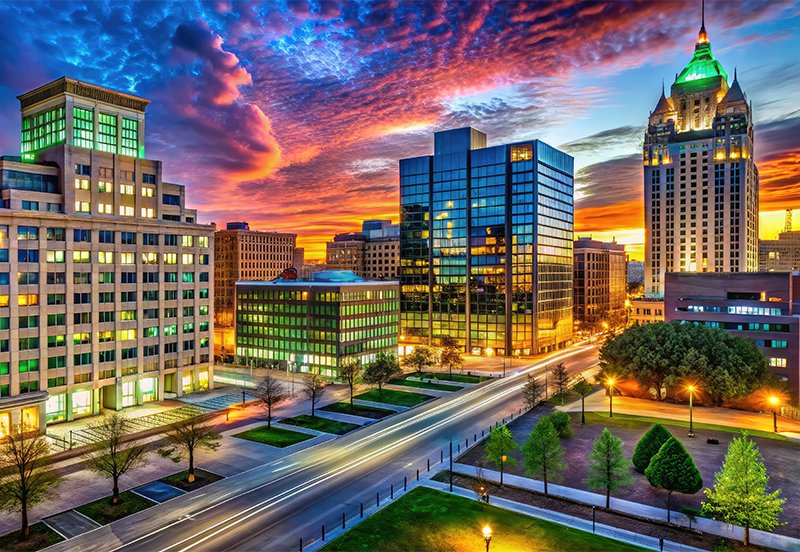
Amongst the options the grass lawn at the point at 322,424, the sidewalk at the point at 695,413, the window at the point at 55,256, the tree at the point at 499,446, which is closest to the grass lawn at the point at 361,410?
the grass lawn at the point at 322,424

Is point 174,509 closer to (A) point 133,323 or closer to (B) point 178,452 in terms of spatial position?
(B) point 178,452

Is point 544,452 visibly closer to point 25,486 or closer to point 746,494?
point 746,494

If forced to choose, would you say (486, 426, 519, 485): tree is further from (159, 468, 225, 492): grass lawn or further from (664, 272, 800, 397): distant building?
(664, 272, 800, 397): distant building

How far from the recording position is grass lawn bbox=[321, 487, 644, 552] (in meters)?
31.5

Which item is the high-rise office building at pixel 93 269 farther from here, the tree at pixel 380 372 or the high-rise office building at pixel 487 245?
the high-rise office building at pixel 487 245

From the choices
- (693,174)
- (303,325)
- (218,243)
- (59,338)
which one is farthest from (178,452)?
(693,174)

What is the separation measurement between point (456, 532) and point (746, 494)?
18.2 meters

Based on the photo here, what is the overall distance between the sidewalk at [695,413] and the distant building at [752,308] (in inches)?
742

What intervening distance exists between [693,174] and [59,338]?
641ft

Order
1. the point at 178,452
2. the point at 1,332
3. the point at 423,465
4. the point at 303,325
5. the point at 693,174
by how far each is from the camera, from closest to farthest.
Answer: the point at 423,465 < the point at 178,452 < the point at 1,332 < the point at 303,325 < the point at 693,174

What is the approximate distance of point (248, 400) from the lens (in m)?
73.1

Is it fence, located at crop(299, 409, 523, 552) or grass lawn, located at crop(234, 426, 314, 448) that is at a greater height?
fence, located at crop(299, 409, 523, 552)

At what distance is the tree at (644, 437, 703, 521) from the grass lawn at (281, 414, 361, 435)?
107ft

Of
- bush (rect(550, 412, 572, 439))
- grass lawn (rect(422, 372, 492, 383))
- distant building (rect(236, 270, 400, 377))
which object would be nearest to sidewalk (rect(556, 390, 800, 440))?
bush (rect(550, 412, 572, 439))
